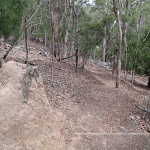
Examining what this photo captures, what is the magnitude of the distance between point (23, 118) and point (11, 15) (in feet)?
21.6

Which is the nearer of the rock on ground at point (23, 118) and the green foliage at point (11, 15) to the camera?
the rock on ground at point (23, 118)

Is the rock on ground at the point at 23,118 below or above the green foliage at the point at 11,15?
below

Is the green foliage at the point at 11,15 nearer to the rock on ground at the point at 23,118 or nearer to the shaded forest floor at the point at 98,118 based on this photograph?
the shaded forest floor at the point at 98,118

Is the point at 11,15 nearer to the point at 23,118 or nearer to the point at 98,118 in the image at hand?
the point at 98,118

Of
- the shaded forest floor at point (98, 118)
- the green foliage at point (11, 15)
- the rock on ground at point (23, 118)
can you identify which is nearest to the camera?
the rock on ground at point (23, 118)

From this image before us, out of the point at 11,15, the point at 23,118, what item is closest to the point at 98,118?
the point at 23,118

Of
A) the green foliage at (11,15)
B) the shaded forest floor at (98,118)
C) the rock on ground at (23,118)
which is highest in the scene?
the green foliage at (11,15)

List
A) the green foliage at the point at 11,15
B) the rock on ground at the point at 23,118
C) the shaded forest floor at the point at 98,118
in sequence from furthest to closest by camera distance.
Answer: the green foliage at the point at 11,15
the shaded forest floor at the point at 98,118
the rock on ground at the point at 23,118

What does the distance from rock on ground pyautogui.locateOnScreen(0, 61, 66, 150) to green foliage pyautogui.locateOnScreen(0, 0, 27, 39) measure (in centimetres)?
551

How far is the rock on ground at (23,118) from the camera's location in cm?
296

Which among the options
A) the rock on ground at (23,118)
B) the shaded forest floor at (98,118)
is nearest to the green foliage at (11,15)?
the shaded forest floor at (98,118)

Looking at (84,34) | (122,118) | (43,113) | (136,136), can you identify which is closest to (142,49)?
(84,34)

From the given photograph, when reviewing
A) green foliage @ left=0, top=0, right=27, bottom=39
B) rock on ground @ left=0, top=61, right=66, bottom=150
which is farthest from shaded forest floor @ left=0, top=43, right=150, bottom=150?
→ green foliage @ left=0, top=0, right=27, bottom=39

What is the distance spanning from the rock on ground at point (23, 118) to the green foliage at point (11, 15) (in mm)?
5514
